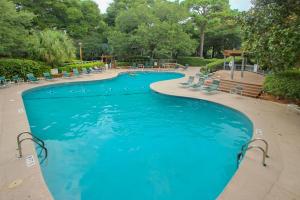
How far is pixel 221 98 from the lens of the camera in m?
13.0

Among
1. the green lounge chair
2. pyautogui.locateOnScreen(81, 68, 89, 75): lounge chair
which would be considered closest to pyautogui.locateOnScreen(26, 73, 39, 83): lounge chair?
the green lounge chair

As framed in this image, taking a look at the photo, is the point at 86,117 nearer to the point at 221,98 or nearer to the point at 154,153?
the point at 154,153

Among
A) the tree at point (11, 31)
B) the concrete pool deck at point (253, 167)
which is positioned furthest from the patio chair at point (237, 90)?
the tree at point (11, 31)

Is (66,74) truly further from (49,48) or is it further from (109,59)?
(109,59)

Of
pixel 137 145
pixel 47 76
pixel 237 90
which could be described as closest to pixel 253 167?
pixel 137 145

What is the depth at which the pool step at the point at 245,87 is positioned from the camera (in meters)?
13.9

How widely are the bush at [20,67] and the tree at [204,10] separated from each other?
2523cm

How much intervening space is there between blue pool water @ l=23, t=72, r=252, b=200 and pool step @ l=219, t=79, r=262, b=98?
129 inches

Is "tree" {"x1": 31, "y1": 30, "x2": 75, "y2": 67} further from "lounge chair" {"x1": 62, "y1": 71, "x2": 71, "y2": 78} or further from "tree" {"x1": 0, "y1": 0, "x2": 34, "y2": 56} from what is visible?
"lounge chair" {"x1": 62, "y1": 71, "x2": 71, "y2": 78}

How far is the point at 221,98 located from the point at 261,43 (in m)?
4.15

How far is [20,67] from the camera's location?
62.4ft

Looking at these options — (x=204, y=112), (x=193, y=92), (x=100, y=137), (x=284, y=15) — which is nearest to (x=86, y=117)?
(x=100, y=137)

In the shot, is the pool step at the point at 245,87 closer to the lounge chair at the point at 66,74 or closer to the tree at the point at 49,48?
the lounge chair at the point at 66,74

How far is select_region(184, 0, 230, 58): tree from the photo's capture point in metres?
36.1
